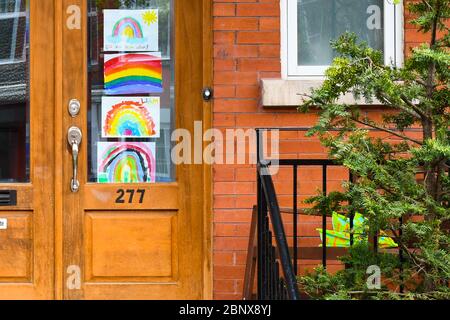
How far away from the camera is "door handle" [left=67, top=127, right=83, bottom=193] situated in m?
5.45

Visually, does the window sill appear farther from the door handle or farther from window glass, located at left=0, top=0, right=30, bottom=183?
window glass, located at left=0, top=0, right=30, bottom=183

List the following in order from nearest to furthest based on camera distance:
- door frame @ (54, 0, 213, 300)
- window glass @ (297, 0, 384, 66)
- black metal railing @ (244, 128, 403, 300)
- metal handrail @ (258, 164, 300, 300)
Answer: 1. metal handrail @ (258, 164, 300, 300)
2. black metal railing @ (244, 128, 403, 300)
3. door frame @ (54, 0, 213, 300)
4. window glass @ (297, 0, 384, 66)

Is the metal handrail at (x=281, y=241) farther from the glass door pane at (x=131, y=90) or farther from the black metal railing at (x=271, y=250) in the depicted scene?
the glass door pane at (x=131, y=90)

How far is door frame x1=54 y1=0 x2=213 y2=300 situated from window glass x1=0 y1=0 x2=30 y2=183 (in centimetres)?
21

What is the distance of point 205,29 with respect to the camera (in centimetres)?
550

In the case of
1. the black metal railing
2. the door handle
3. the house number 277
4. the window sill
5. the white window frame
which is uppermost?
the white window frame

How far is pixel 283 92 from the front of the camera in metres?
5.30

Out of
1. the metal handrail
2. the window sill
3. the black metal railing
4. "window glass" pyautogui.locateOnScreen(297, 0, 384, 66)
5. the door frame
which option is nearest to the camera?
the metal handrail

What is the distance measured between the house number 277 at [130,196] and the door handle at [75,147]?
275 mm

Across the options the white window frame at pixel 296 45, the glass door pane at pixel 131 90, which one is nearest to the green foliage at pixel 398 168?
the white window frame at pixel 296 45

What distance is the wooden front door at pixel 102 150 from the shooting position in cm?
544

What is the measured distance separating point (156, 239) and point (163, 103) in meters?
0.90

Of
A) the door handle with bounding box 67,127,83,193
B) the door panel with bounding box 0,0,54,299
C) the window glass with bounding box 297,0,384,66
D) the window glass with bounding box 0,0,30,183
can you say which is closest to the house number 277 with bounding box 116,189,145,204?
the door handle with bounding box 67,127,83,193

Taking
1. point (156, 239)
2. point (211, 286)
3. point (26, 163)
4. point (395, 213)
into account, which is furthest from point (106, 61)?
point (395, 213)
